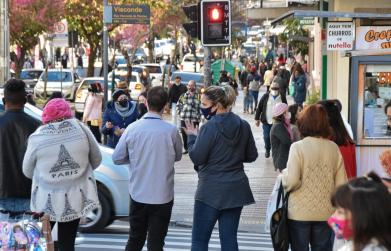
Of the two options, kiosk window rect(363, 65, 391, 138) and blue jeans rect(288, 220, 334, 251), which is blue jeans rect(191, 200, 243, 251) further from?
kiosk window rect(363, 65, 391, 138)

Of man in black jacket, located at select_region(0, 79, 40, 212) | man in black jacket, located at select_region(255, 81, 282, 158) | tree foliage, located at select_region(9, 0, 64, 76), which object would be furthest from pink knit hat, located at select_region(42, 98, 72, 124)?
tree foliage, located at select_region(9, 0, 64, 76)

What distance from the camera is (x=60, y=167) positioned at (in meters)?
7.31

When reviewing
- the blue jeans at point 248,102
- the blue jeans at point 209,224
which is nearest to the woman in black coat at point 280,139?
the blue jeans at point 209,224

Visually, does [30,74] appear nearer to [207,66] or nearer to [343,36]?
[207,66]

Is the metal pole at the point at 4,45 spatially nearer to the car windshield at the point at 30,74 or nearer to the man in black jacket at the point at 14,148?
the man in black jacket at the point at 14,148

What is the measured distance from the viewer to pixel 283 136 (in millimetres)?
11320

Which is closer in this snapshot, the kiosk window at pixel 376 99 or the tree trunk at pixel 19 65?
the kiosk window at pixel 376 99

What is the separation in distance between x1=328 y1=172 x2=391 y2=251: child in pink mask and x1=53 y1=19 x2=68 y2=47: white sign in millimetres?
32659

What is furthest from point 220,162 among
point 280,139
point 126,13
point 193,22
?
point 126,13

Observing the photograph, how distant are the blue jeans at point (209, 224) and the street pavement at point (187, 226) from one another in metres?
2.39

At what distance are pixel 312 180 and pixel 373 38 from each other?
14.7ft

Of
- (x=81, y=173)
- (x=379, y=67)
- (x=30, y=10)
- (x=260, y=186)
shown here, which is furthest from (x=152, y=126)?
(x=30, y=10)

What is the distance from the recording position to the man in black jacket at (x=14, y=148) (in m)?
7.46

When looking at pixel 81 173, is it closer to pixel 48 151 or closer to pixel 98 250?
pixel 48 151
